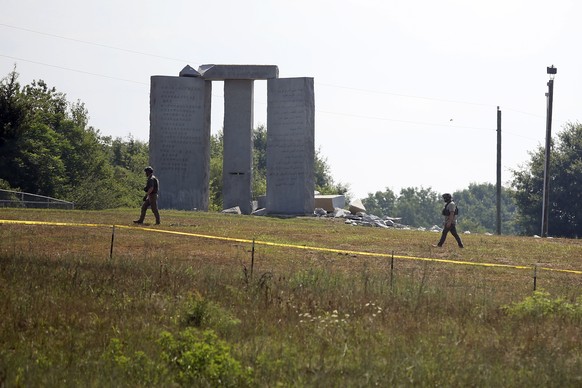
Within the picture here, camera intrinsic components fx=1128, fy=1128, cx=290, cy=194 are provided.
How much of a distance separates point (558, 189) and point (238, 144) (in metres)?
32.5

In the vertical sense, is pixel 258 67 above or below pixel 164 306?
above

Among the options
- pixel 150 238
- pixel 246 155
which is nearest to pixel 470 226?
Answer: pixel 246 155

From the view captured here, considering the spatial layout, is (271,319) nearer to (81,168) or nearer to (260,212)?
(260,212)

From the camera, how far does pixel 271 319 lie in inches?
588

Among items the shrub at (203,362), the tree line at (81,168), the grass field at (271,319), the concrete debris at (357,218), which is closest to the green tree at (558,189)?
the tree line at (81,168)

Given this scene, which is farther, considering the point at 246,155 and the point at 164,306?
the point at 246,155

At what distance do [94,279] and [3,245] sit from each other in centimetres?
655

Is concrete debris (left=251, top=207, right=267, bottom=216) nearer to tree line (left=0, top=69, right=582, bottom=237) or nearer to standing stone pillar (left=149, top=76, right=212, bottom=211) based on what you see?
standing stone pillar (left=149, top=76, right=212, bottom=211)

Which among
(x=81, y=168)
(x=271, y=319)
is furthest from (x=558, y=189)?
(x=271, y=319)

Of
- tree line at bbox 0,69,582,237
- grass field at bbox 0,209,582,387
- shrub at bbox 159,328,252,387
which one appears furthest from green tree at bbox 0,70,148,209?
shrub at bbox 159,328,252,387

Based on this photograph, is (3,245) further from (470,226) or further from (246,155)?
(470,226)

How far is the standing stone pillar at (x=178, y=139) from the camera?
152 ft

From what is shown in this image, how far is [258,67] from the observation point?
46344 mm

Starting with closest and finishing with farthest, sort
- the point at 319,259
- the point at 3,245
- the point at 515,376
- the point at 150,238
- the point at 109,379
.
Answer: the point at 109,379, the point at 515,376, the point at 3,245, the point at 319,259, the point at 150,238
